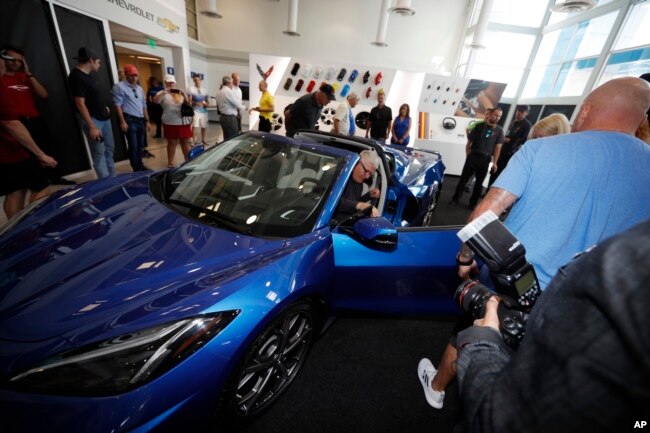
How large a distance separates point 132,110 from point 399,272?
512 centimetres

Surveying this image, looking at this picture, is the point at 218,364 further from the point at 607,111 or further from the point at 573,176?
the point at 607,111

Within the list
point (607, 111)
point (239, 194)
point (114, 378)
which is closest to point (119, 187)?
point (239, 194)

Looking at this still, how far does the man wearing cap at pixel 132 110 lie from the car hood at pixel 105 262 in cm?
362

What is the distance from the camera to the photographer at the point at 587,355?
1.10 feet

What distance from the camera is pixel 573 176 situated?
3.76 feet

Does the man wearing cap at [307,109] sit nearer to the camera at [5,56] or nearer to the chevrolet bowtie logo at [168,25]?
the camera at [5,56]

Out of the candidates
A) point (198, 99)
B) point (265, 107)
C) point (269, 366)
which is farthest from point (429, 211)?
point (198, 99)

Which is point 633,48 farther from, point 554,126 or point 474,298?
point 474,298

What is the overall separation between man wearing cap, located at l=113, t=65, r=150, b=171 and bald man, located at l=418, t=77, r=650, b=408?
5.36 meters

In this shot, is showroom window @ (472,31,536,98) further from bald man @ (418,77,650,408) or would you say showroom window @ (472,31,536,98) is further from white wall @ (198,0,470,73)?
bald man @ (418,77,650,408)

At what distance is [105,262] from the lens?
1229 mm

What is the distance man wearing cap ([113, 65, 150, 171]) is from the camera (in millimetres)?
4523

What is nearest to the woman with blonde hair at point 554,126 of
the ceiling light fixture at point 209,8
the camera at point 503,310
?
the camera at point 503,310

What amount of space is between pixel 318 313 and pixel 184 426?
817mm
